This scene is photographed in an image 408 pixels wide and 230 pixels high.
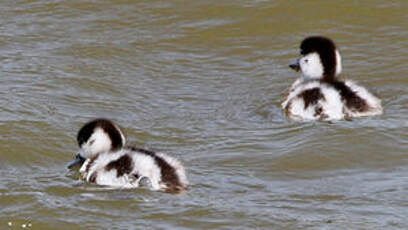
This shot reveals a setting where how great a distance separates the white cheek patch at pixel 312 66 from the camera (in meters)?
9.21

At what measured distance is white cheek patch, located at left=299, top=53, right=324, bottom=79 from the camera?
9.21 m

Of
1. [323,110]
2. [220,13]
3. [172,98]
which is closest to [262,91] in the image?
[172,98]

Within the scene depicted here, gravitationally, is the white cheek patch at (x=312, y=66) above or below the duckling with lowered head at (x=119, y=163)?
above

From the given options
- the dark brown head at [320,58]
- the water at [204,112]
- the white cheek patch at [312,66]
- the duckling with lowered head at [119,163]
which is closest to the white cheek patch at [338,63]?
the dark brown head at [320,58]

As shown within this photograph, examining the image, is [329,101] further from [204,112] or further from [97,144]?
[97,144]

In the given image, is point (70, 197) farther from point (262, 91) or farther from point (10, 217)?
point (262, 91)

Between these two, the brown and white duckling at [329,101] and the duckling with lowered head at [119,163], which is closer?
the duckling with lowered head at [119,163]

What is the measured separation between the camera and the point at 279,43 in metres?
10.9

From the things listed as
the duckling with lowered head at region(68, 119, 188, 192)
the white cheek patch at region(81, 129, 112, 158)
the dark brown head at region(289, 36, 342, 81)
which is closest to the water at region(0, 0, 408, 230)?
the duckling with lowered head at region(68, 119, 188, 192)

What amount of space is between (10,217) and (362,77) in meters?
4.35

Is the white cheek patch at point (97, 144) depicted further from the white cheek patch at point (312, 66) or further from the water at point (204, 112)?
the white cheek patch at point (312, 66)

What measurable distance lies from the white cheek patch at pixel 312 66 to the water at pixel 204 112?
0.31 metres

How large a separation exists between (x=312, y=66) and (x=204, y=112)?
38.7 inches

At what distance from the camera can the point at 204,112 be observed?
29.5ft
